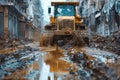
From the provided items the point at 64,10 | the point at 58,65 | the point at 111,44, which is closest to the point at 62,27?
the point at 64,10

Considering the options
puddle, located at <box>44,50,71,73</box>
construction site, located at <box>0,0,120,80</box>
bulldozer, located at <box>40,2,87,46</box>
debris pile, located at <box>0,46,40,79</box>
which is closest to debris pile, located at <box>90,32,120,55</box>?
construction site, located at <box>0,0,120,80</box>

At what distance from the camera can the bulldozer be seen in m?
18.0

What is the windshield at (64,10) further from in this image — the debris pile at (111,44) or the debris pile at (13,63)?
the debris pile at (13,63)

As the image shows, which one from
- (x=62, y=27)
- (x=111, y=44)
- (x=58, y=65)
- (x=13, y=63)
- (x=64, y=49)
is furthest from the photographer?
(x=62, y=27)

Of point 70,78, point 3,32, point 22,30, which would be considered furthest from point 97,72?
point 22,30

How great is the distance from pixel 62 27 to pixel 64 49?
4.22 metres

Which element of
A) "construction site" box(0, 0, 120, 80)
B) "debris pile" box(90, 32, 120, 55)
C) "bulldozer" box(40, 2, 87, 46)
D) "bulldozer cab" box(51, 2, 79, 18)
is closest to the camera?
"construction site" box(0, 0, 120, 80)

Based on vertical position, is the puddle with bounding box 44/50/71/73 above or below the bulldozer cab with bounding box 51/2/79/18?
below

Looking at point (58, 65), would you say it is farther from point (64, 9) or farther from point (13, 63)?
point (64, 9)

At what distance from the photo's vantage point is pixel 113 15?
32.1 metres

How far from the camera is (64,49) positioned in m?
14.9

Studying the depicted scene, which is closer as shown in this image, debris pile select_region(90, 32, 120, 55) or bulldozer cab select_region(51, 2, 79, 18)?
debris pile select_region(90, 32, 120, 55)

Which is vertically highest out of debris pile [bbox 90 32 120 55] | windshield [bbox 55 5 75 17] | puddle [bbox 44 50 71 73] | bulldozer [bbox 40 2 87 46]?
windshield [bbox 55 5 75 17]

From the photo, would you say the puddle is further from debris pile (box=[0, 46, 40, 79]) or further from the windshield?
the windshield
